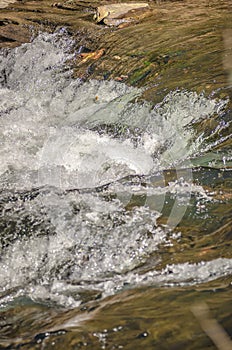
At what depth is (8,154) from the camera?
484cm

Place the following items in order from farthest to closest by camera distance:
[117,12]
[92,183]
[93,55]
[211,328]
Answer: [117,12], [93,55], [92,183], [211,328]

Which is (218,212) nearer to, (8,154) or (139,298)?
(139,298)

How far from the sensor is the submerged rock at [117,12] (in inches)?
285

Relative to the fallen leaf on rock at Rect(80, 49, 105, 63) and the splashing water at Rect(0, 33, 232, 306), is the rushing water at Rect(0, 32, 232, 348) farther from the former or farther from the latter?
the fallen leaf on rock at Rect(80, 49, 105, 63)

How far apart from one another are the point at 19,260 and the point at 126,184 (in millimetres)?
1014

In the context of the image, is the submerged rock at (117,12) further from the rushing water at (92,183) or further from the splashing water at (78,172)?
the rushing water at (92,183)

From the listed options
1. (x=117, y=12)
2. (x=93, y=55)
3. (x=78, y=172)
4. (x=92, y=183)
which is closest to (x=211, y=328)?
(x=92, y=183)

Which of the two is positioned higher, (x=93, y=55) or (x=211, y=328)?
(x=93, y=55)

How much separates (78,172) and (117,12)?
348cm

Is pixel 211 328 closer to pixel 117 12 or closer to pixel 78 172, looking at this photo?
pixel 78 172

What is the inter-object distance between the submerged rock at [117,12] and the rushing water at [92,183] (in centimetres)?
80

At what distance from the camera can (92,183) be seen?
432 centimetres

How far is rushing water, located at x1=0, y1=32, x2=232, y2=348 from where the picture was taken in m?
2.86

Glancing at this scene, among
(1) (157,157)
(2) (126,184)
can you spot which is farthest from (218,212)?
(1) (157,157)
